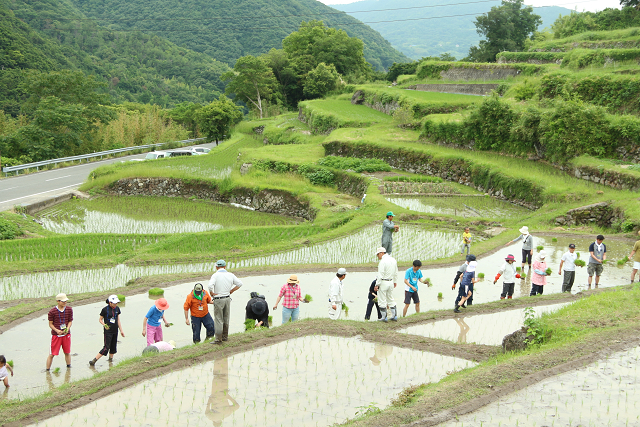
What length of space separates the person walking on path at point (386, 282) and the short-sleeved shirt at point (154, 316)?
399 centimetres

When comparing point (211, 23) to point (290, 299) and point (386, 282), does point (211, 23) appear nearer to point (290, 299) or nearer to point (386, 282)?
point (290, 299)

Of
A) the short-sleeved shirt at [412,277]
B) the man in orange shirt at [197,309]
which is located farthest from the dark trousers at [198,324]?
the short-sleeved shirt at [412,277]

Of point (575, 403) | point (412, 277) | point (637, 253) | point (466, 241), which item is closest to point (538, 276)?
point (637, 253)

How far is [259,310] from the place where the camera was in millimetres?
Result: 9406

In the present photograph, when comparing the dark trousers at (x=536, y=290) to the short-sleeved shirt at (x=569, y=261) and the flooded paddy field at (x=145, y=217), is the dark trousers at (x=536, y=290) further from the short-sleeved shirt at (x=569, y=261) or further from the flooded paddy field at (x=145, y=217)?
the flooded paddy field at (x=145, y=217)

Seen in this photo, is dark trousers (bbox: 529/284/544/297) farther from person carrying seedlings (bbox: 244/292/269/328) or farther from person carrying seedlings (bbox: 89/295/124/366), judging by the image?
person carrying seedlings (bbox: 89/295/124/366)

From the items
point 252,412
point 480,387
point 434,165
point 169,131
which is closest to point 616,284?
point 480,387

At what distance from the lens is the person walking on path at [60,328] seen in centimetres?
840

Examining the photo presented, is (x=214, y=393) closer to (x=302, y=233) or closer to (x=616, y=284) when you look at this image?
(x=616, y=284)

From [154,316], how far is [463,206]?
1592 cm

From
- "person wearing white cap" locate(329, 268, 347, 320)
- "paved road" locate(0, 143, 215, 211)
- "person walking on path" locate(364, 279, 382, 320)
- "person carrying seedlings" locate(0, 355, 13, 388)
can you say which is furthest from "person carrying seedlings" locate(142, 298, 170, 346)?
"paved road" locate(0, 143, 215, 211)

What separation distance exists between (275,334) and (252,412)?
8.23 ft

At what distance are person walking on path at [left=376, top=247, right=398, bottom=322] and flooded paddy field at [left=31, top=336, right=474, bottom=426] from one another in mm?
1134

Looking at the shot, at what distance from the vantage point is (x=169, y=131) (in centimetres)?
5028
